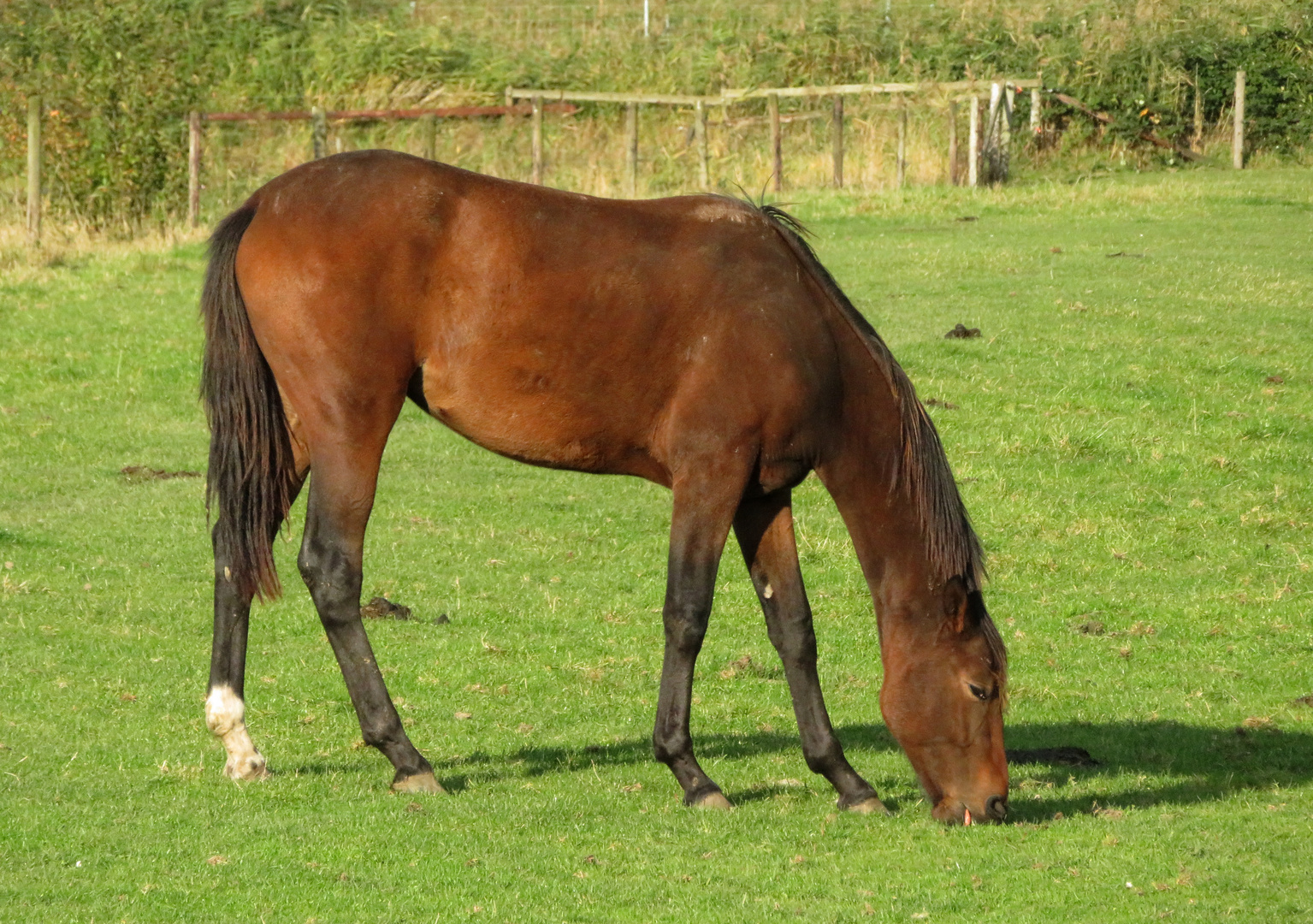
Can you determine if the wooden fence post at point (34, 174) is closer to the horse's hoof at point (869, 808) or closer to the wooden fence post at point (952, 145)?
the wooden fence post at point (952, 145)

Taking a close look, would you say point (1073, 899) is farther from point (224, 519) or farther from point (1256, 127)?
point (1256, 127)

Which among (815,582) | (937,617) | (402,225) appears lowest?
(815,582)

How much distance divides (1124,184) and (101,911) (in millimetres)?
21751

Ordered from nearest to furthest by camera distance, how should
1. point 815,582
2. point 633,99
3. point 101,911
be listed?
point 101,911 → point 815,582 → point 633,99

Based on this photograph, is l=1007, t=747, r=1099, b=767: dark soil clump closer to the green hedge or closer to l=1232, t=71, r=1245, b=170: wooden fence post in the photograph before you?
the green hedge

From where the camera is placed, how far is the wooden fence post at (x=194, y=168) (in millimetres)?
21188

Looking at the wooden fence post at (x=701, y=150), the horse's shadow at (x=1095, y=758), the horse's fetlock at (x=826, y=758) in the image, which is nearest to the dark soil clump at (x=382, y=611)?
the horse's shadow at (x=1095, y=758)

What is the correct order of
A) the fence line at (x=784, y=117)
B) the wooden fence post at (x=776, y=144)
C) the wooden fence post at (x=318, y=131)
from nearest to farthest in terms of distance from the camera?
the wooden fence post at (x=318, y=131) → the fence line at (x=784, y=117) → the wooden fence post at (x=776, y=144)

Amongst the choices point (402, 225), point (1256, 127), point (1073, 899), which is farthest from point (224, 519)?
point (1256, 127)

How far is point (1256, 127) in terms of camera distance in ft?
85.8

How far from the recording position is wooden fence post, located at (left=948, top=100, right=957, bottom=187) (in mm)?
23453

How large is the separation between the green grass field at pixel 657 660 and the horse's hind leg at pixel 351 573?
0.24 metres

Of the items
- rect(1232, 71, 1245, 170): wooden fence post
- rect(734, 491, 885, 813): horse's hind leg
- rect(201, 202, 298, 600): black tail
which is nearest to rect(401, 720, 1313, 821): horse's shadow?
rect(734, 491, 885, 813): horse's hind leg

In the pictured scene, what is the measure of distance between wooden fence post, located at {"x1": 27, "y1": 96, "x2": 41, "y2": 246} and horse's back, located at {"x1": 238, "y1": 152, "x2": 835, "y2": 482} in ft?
49.8
